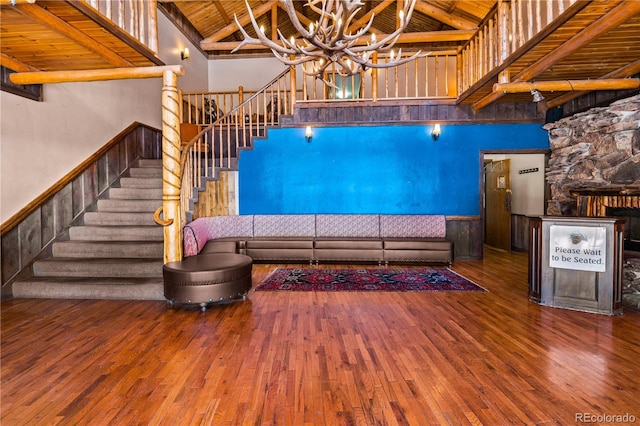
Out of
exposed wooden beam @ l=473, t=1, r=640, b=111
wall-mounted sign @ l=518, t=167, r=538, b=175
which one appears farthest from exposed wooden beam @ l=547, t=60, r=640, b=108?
wall-mounted sign @ l=518, t=167, r=538, b=175

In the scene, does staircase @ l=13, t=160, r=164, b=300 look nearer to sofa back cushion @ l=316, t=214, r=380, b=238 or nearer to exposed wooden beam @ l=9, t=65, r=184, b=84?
exposed wooden beam @ l=9, t=65, r=184, b=84

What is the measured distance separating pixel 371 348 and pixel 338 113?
192 inches

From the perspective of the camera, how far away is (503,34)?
4.26 meters

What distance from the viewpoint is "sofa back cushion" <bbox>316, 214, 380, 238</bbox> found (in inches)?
256

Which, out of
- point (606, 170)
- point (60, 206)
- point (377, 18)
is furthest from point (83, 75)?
point (377, 18)

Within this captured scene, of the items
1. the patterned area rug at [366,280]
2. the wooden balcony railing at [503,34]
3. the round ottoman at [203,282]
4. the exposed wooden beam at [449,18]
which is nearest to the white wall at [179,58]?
the patterned area rug at [366,280]

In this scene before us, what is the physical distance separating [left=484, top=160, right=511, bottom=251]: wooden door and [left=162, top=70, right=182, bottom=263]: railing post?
21.7 ft

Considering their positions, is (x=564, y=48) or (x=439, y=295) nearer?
(x=564, y=48)

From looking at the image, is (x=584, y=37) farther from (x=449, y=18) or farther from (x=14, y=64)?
(x=449, y=18)

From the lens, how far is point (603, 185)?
4.59m

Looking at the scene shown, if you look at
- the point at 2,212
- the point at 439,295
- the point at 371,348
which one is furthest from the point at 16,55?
the point at 439,295

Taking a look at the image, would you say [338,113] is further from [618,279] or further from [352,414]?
[352,414]

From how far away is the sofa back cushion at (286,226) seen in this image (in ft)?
21.6

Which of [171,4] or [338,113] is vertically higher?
[171,4]
